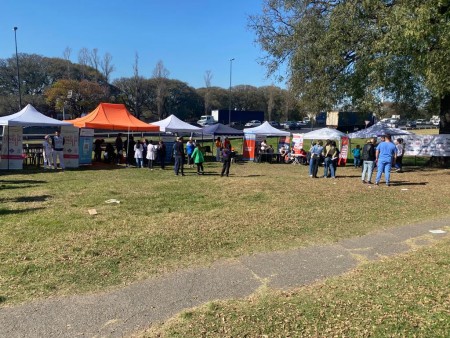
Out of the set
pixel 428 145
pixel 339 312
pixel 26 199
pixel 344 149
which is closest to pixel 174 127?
pixel 344 149

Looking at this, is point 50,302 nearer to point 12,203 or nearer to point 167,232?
point 167,232

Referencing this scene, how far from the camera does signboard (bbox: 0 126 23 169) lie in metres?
16.8

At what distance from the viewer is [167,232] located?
7234mm

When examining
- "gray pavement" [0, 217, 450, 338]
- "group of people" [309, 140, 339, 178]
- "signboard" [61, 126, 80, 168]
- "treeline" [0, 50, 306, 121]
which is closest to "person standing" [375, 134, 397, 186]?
"group of people" [309, 140, 339, 178]

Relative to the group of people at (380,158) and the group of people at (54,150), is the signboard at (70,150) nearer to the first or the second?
the group of people at (54,150)

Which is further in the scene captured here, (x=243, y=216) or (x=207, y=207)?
(x=207, y=207)

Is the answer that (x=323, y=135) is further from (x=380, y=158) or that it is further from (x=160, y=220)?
(x=160, y=220)

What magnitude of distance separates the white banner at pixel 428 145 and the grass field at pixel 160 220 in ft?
20.1

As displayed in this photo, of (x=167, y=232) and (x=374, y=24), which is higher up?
(x=374, y=24)

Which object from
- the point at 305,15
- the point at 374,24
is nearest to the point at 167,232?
the point at 374,24

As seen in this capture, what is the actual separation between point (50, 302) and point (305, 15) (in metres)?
16.4

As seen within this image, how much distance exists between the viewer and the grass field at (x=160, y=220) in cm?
539

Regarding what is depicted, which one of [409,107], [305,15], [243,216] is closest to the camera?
[243,216]

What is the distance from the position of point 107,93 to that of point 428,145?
59100 millimetres
